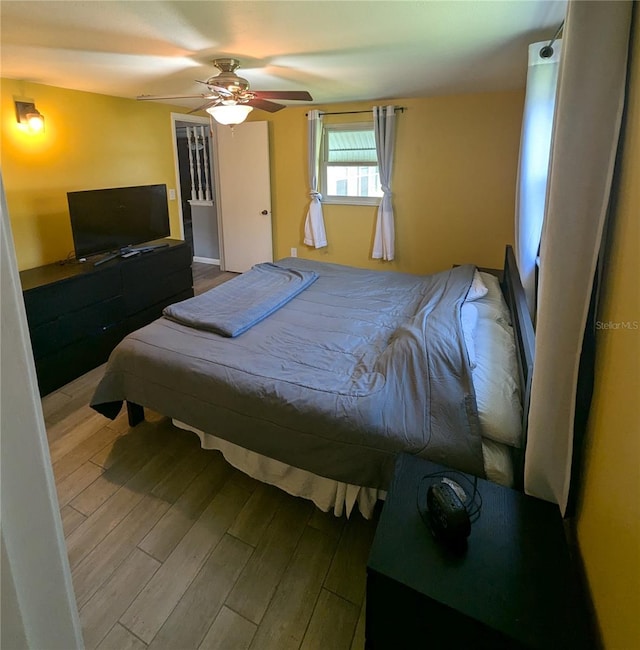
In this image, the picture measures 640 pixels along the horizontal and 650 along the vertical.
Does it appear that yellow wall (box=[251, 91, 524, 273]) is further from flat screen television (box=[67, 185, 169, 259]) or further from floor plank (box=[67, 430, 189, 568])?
floor plank (box=[67, 430, 189, 568])

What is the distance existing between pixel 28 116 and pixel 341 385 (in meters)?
3.21

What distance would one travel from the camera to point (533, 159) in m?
2.24

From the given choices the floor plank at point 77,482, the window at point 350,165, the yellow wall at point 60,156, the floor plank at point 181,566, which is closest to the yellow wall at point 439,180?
the window at point 350,165

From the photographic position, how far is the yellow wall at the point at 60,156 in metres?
3.10

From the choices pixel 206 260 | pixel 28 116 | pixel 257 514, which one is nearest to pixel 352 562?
pixel 257 514

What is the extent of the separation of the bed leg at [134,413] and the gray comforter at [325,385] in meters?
0.13

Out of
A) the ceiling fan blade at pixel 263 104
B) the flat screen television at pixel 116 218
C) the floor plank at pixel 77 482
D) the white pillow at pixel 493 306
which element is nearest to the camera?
the floor plank at pixel 77 482

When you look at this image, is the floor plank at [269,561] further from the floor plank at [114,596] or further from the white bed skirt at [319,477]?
the floor plank at [114,596]

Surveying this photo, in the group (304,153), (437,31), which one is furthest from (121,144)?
(437,31)

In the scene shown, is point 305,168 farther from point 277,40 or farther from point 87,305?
point 87,305

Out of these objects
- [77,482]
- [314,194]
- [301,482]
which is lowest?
[77,482]

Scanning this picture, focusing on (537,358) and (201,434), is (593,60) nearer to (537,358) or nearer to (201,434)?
(537,358)

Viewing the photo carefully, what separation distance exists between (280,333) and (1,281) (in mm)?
1808

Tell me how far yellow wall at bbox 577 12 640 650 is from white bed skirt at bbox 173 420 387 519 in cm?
86
